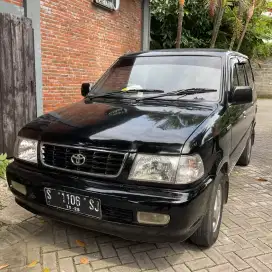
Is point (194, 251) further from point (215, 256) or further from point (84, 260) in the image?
point (84, 260)

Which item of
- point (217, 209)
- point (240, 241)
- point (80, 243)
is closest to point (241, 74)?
point (217, 209)

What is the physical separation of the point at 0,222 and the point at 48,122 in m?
1.31

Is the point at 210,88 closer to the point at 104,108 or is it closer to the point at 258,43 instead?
the point at 104,108

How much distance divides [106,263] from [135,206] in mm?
743

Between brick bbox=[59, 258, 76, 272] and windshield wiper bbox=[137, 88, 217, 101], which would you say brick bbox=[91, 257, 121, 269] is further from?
windshield wiper bbox=[137, 88, 217, 101]

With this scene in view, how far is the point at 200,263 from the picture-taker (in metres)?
2.67

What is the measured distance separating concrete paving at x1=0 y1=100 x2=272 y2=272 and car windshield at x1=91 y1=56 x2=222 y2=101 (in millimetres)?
1393

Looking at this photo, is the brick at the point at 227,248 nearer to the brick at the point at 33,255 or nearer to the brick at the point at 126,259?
the brick at the point at 126,259

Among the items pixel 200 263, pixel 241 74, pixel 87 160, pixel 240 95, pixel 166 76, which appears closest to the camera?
pixel 87 160

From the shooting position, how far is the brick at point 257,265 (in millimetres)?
2611

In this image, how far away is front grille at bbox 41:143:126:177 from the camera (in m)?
2.36

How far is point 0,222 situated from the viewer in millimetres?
3355

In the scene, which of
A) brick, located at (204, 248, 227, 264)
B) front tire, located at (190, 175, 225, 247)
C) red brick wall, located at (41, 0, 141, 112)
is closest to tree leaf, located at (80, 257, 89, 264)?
front tire, located at (190, 175, 225, 247)

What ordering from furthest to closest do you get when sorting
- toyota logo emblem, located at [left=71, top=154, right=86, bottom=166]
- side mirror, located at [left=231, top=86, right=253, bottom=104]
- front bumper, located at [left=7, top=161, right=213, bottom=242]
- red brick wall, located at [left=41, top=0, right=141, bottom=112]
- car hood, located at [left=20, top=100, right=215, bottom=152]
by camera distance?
red brick wall, located at [left=41, top=0, right=141, bottom=112] → side mirror, located at [left=231, top=86, right=253, bottom=104] → toyota logo emblem, located at [left=71, top=154, right=86, bottom=166] → car hood, located at [left=20, top=100, right=215, bottom=152] → front bumper, located at [left=7, top=161, right=213, bottom=242]
